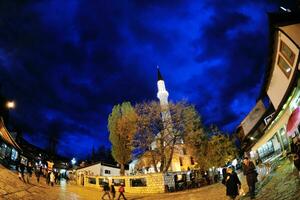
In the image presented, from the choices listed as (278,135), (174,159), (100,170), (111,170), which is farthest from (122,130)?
(174,159)

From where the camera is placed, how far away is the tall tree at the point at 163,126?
34.8m

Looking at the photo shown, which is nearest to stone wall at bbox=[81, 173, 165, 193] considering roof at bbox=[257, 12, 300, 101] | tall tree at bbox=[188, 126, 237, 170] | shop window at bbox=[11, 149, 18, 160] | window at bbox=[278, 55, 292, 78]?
tall tree at bbox=[188, 126, 237, 170]

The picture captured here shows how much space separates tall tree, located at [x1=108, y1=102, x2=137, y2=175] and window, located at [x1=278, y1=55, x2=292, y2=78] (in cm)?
2015

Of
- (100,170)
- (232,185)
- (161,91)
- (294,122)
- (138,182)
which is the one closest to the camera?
(232,185)

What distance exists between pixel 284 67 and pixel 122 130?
24419 millimetres

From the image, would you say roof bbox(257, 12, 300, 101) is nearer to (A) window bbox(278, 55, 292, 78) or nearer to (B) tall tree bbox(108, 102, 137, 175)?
(A) window bbox(278, 55, 292, 78)

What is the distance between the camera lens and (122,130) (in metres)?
39.4

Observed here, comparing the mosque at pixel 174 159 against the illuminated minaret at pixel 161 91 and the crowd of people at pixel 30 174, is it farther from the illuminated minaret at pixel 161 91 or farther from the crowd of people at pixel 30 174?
the crowd of people at pixel 30 174

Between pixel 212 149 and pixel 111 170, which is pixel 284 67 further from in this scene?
pixel 111 170

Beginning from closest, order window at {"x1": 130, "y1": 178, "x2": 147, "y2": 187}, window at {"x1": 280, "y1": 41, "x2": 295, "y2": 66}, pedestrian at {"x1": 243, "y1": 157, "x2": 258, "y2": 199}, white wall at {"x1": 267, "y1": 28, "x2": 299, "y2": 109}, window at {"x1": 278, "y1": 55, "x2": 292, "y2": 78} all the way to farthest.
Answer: pedestrian at {"x1": 243, "y1": 157, "x2": 258, "y2": 199}, white wall at {"x1": 267, "y1": 28, "x2": 299, "y2": 109}, window at {"x1": 280, "y1": 41, "x2": 295, "y2": 66}, window at {"x1": 278, "y1": 55, "x2": 292, "y2": 78}, window at {"x1": 130, "y1": 178, "x2": 147, "y2": 187}

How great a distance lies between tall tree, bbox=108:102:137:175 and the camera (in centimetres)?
3805

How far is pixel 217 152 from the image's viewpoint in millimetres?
44031

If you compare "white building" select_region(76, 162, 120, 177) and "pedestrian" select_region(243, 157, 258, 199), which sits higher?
"white building" select_region(76, 162, 120, 177)

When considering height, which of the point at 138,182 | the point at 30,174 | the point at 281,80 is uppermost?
the point at 281,80
